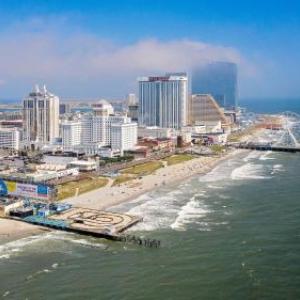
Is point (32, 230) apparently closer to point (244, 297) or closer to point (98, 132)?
point (244, 297)

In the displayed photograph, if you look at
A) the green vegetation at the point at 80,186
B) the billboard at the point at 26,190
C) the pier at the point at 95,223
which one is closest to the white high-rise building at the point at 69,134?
the green vegetation at the point at 80,186

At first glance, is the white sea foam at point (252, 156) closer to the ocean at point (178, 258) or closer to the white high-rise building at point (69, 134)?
the white high-rise building at point (69, 134)

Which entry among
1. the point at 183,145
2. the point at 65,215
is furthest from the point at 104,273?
the point at 183,145

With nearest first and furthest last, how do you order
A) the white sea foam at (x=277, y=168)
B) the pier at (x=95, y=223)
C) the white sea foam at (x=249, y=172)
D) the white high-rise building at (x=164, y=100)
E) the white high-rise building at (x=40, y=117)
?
the pier at (x=95, y=223) → the white sea foam at (x=249, y=172) → the white sea foam at (x=277, y=168) → the white high-rise building at (x=40, y=117) → the white high-rise building at (x=164, y=100)

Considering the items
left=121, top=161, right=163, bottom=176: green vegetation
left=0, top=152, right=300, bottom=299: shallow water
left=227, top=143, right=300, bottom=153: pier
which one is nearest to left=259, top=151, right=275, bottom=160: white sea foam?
left=227, top=143, right=300, bottom=153: pier

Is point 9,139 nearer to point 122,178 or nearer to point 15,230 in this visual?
point 122,178
